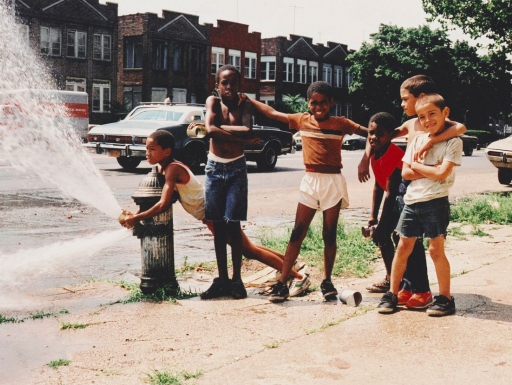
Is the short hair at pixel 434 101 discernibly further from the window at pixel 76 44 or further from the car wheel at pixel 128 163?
the window at pixel 76 44

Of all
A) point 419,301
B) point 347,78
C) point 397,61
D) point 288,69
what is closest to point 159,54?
point 288,69

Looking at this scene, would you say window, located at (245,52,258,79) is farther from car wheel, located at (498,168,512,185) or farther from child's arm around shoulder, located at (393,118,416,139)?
child's arm around shoulder, located at (393,118,416,139)

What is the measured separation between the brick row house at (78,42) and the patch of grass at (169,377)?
4117cm

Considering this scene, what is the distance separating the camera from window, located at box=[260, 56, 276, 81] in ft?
188

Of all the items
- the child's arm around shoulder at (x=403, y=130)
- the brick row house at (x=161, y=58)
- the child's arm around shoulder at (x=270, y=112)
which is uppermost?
the brick row house at (x=161, y=58)

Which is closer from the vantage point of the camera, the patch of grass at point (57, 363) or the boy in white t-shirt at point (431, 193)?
the patch of grass at point (57, 363)

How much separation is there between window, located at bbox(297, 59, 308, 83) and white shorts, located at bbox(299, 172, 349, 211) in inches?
2185

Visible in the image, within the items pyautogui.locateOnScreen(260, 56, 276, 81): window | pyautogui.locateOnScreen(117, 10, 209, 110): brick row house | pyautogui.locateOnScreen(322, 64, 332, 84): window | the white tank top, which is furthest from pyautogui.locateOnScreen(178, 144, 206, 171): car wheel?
pyautogui.locateOnScreen(322, 64, 332, 84): window

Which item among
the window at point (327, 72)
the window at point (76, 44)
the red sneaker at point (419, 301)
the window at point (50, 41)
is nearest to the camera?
the red sneaker at point (419, 301)

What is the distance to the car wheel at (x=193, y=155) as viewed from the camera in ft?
58.5

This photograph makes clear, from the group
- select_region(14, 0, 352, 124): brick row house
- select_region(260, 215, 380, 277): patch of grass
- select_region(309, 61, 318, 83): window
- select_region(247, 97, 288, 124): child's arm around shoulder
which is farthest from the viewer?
select_region(309, 61, 318, 83): window

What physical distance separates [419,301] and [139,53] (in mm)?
44281

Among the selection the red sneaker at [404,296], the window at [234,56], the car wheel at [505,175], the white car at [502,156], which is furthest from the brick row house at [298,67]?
the red sneaker at [404,296]

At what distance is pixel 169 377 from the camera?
11.6 feet
